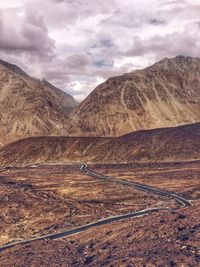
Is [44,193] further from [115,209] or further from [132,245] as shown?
[132,245]

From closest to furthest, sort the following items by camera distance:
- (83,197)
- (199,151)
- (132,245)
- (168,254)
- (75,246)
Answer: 1. (168,254)
2. (132,245)
3. (75,246)
4. (83,197)
5. (199,151)

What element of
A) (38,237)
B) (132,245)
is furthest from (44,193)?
(132,245)

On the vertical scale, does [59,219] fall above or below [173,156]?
below

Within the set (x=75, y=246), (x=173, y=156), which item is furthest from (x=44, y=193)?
(x=173, y=156)

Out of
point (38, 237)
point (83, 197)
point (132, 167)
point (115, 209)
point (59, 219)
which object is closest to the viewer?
point (38, 237)

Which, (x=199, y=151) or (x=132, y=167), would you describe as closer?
(x=132, y=167)

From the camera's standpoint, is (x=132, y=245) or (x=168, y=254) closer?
(x=168, y=254)

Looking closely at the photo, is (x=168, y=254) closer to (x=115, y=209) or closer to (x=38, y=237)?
(x=38, y=237)
